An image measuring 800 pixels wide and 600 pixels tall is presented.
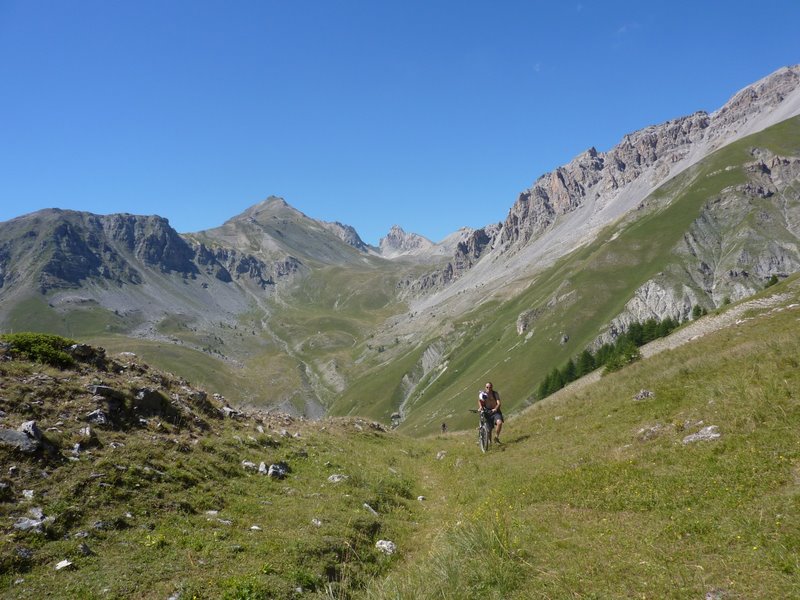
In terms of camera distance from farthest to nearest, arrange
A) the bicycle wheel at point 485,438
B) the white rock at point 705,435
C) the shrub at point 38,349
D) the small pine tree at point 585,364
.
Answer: the small pine tree at point 585,364 → the bicycle wheel at point 485,438 → the shrub at point 38,349 → the white rock at point 705,435

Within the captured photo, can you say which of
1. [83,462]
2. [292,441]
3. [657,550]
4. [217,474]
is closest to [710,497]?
[657,550]

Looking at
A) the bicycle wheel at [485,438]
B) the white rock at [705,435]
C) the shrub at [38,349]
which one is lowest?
the bicycle wheel at [485,438]

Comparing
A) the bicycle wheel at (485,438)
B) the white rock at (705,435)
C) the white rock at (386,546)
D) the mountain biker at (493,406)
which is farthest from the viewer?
the mountain biker at (493,406)

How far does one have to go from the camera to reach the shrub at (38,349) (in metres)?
19.2

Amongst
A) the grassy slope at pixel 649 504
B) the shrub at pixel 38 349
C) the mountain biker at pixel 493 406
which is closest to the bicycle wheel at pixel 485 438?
the mountain biker at pixel 493 406

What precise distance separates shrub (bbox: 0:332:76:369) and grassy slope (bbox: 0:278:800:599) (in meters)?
1.38

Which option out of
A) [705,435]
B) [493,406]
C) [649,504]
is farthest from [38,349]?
[705,435]

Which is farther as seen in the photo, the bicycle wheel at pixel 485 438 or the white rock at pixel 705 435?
the bicycle wheel at pixel 485 438

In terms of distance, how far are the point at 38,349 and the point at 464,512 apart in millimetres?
18903

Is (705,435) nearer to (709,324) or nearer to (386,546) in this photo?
(386,546)

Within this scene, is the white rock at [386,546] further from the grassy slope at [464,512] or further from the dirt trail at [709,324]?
the dirt trail at [709,324]

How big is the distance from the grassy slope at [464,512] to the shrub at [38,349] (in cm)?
138

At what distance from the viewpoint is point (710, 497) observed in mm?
11695

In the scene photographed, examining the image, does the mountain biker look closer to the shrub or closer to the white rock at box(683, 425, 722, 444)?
the white rock at box(683, 425, 722, 444)
